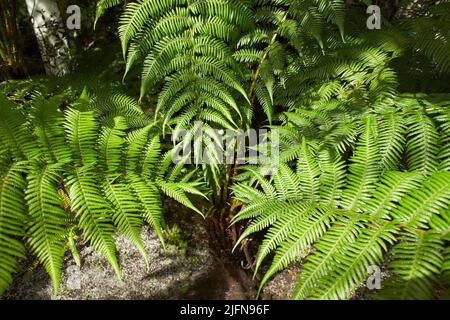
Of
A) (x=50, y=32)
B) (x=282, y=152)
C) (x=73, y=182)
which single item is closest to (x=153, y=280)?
(x=73, y=182)

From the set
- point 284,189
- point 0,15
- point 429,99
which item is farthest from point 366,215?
point 0,15

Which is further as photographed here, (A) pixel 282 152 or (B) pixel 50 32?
(B) pixel 50 32

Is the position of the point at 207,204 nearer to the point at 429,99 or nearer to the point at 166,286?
the point at 166,286

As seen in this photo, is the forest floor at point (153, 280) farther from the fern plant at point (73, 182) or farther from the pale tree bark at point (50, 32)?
the pale tree bark at point (50, 32)

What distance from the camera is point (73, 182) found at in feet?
3.87

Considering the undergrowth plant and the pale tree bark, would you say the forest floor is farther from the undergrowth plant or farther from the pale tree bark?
the pale tree bark

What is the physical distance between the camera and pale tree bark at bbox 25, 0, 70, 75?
7.54ft

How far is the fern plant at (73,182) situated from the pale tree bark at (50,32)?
47.0 inches

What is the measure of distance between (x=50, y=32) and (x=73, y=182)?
65.8 inches

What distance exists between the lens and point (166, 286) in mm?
1774

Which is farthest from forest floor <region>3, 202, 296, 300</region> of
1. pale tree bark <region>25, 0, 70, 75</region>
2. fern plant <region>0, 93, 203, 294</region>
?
pale tree bark <region>25, 0, 70, 75</region>

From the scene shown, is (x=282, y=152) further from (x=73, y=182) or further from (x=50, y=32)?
(x=50, y=32)

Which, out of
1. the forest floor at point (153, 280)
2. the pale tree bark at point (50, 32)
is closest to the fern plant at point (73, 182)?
the forest floor at point (153, 280)

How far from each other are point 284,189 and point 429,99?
2.34ft
